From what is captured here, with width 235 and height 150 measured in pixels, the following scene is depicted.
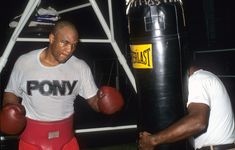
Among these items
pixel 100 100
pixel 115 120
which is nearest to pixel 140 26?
pixel 100 100

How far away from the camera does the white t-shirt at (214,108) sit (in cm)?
199

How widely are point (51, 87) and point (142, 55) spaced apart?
0.86 m

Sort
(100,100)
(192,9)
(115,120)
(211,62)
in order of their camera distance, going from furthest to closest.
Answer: (192,9) < (211,62) < (115,120) < (100,100)

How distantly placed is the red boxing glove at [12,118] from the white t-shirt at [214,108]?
1.13m

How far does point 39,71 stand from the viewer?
7.81ft

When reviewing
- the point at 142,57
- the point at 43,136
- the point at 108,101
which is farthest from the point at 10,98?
the point at 142,57

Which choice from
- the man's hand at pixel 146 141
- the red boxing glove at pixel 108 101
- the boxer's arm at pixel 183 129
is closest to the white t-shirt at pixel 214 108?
the boxer's arm at pixel 183 129

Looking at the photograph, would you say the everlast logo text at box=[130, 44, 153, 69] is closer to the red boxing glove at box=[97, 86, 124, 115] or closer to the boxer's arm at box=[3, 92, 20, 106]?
the red boxing glove at box=[97, 86, 124, 115]

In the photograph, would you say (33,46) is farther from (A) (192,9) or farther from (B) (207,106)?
(B) (207,106)

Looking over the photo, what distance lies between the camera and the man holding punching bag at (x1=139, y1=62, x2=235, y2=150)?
1.81 m

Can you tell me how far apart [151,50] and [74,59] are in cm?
91

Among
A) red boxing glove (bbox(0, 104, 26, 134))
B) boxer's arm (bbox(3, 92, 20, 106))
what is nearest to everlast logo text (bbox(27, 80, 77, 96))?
boxer's arm (bbox(3, 92, 20, 106))

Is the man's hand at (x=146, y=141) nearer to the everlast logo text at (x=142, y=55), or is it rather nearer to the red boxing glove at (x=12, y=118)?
the everlast logo text at (x=142, y=55)

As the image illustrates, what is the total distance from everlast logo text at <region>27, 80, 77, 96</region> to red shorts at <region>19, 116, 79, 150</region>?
0.23 m
